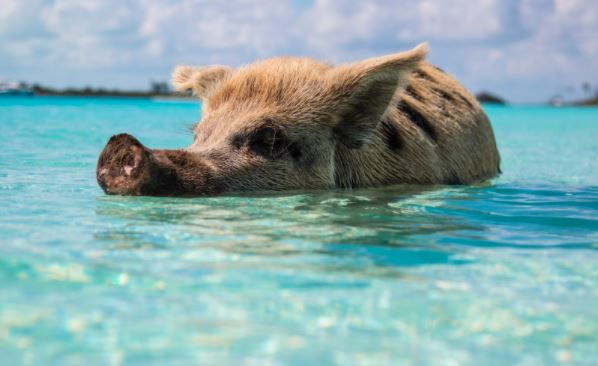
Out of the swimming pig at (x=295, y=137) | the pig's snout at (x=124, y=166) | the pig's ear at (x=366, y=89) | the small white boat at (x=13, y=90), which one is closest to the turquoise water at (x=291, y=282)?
the pig's snout at (x=124, y=166)

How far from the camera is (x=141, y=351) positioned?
278cm

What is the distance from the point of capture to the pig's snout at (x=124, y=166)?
19.0ft

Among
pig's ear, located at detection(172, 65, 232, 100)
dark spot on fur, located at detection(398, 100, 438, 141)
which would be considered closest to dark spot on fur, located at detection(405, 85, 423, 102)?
dark spot on fur, located at detection(398, 100, 438, 141)

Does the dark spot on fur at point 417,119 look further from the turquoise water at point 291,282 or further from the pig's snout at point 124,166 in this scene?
the pig's snout at point 124,166

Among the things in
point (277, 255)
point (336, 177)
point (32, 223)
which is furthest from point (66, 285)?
point (336, 177)

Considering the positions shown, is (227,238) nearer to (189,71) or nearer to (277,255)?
(277,255)

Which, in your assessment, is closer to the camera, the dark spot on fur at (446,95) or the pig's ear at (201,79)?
the pig's ear at (201,79)

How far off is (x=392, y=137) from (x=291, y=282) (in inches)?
172

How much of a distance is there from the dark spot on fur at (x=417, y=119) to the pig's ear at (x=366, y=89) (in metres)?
0.95

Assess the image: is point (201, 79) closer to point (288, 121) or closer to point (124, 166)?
point (288, 121)

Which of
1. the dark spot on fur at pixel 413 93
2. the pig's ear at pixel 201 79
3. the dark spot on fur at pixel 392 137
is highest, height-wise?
the pig's ear at pixel 201 79

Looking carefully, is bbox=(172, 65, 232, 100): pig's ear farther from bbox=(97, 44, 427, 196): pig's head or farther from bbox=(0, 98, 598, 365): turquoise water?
bbox=(0, 98, 598, 365): turquoise water

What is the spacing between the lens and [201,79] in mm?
8156

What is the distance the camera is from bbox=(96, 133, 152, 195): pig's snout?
5785mm
